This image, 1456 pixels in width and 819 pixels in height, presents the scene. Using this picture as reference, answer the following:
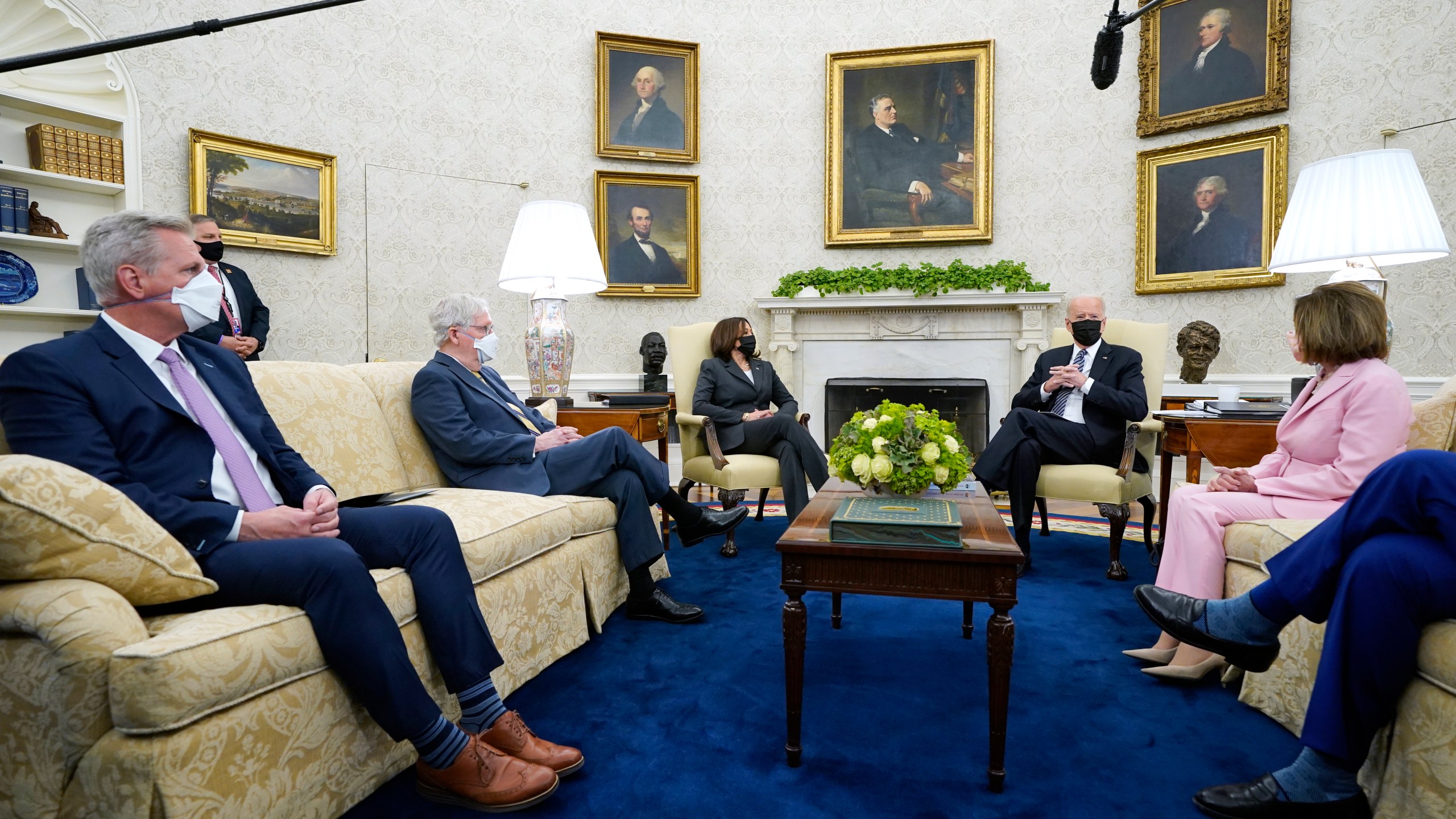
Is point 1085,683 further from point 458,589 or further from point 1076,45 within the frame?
point 1076,45

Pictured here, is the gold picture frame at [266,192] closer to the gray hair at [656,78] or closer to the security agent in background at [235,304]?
the security agent in background at [235,304]

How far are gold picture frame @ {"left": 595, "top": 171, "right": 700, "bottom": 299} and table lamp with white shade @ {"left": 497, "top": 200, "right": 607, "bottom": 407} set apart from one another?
223 centimetres

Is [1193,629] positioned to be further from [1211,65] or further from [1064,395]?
[1211,65]

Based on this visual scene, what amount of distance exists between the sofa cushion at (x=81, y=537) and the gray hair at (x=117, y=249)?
505 millimetres

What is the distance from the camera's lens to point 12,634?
134cm

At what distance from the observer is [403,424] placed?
2951 millimetres

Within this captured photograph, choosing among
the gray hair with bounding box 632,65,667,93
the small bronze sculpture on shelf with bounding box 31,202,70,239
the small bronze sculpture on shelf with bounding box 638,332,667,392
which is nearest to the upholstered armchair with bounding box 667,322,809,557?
the small bronze sculpture on shelf with bounding box 638,332,667,392

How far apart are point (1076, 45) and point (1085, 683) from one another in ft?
17.6

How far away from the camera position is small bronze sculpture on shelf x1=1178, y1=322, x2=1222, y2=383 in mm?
5168

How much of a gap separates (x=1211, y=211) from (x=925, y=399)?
7.91 feet

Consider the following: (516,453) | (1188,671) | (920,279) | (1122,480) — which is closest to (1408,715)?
(1188,671)

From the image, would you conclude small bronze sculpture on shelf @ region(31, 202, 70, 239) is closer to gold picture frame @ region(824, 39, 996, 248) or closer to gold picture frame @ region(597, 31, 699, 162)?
gold picture frame @ region(597, 31, 699, 162)

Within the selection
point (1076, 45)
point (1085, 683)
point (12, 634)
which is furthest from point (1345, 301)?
point (1076, 45)

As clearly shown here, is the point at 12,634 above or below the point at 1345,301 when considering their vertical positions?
below
